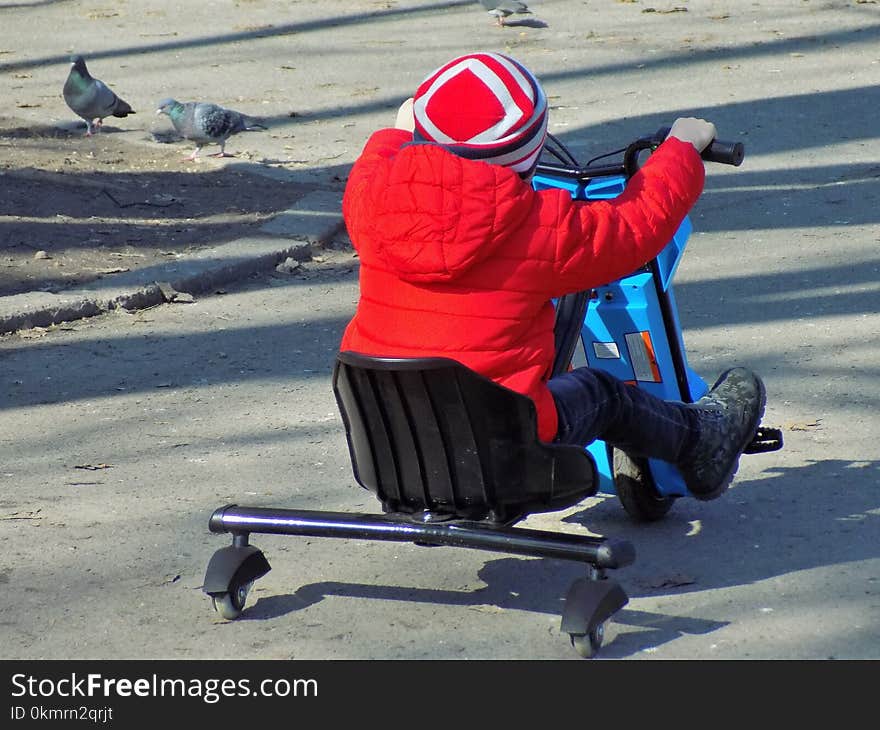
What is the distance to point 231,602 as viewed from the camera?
133 inches

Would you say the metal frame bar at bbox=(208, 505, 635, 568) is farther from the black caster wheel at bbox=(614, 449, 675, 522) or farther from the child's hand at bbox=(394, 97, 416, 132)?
the child's hand at bbox=(394, 97, 416, 132)

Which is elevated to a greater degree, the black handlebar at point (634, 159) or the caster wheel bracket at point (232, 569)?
the black handlebar at point (634, 159)

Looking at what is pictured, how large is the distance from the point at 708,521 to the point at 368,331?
1286mm

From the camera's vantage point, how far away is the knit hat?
3051mm

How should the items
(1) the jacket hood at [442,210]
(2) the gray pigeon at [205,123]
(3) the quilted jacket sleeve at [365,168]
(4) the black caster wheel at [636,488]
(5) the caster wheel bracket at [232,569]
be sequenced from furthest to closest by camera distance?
(2) the gray pigeon at [205,123]
(4) the black caster wheel at [636,488]
(5) the caster wheel bracket at [232,569]
(3) the quilted jacket sleeve at [365,168]
(1) the jacket hood at [442,210]

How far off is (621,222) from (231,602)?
1.28 meters

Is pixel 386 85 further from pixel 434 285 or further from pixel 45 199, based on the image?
pixel 434 285

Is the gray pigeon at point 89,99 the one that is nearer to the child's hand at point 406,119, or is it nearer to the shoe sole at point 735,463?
the child's hand at point 406,119

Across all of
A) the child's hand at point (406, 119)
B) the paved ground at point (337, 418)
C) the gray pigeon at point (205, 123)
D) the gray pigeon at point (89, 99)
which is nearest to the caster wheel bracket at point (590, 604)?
the paved ground at point (337, 418)

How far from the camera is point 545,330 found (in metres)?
3.20

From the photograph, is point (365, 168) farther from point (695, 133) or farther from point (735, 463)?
point (735, 463)

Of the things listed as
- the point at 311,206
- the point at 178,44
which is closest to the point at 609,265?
the point at 311,206

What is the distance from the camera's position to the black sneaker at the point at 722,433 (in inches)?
141

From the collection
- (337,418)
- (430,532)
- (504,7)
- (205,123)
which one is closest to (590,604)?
(430,532)
